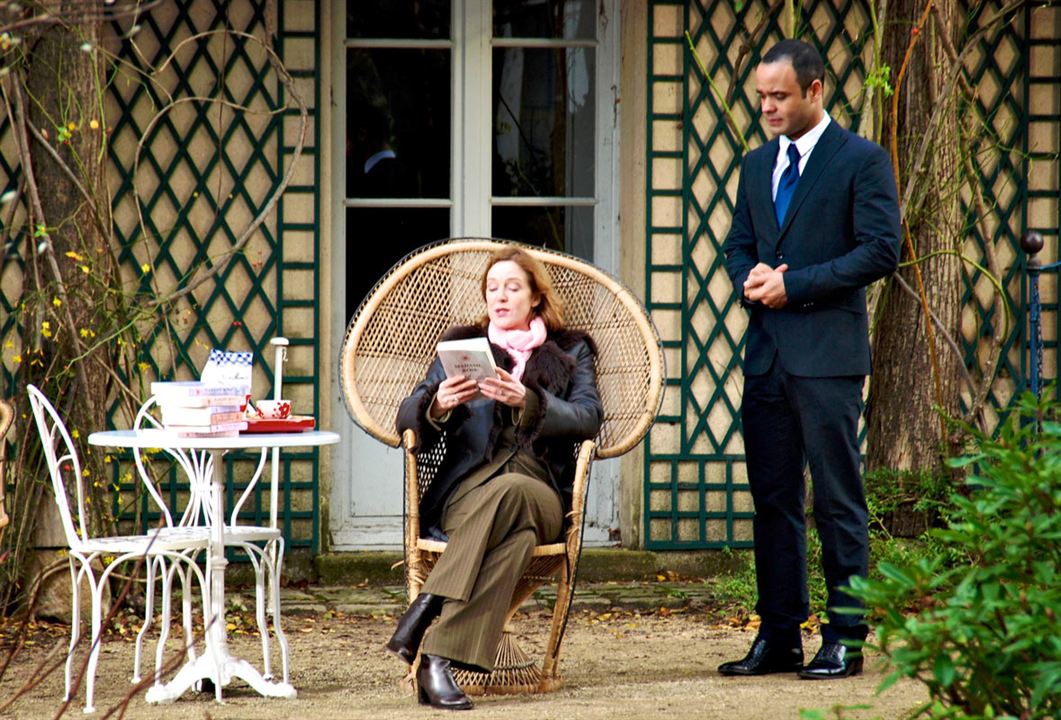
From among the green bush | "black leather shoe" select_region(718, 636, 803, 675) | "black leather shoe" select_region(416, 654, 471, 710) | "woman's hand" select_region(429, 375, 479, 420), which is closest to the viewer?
the green bush

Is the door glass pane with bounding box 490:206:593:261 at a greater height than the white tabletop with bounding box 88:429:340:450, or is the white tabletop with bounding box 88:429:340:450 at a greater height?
the door glass pane with bounding box 490:206:593:261

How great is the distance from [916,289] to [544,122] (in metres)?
1.67

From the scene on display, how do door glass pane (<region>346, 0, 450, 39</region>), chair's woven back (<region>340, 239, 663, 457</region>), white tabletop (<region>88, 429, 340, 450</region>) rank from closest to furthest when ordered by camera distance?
white tabletop (<region>88, 429, 340, 450</region>) < chair's woven back (<region>340, 239, 663, 457</region>) < door glass pane (<region>346, 0, 450, 39</region>)

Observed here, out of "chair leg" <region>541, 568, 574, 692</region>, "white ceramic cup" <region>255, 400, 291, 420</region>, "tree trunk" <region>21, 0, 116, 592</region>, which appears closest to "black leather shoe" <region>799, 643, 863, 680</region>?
"chair leg" <region>541, 568, 574, 692</region>

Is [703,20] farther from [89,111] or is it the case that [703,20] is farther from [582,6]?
[89,111]

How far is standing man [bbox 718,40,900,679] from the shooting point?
13.3 feet

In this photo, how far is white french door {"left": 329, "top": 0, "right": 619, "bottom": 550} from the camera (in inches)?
249

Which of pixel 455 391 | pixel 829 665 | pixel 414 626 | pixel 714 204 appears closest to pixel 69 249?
pixel 455 391

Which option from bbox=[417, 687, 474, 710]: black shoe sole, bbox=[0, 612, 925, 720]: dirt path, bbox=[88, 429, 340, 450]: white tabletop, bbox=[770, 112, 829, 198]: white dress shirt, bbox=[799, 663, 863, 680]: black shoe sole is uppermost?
bbox=[770, 112, 829, 198]: white dress shirt

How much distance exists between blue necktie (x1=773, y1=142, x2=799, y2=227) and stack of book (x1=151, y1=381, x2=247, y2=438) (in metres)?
1.56

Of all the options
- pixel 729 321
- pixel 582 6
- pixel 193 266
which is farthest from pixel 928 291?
pixel 193 266

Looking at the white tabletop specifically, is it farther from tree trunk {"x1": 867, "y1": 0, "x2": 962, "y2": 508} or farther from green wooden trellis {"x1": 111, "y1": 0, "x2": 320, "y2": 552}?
tree trunk {"x1": 867, "y1": 0, "x2": 962, "y2": 508}

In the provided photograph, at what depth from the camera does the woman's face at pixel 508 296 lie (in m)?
4.29

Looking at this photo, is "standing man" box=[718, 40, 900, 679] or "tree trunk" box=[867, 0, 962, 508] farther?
"tree trunk" box=[867, 0, 962, 508]
